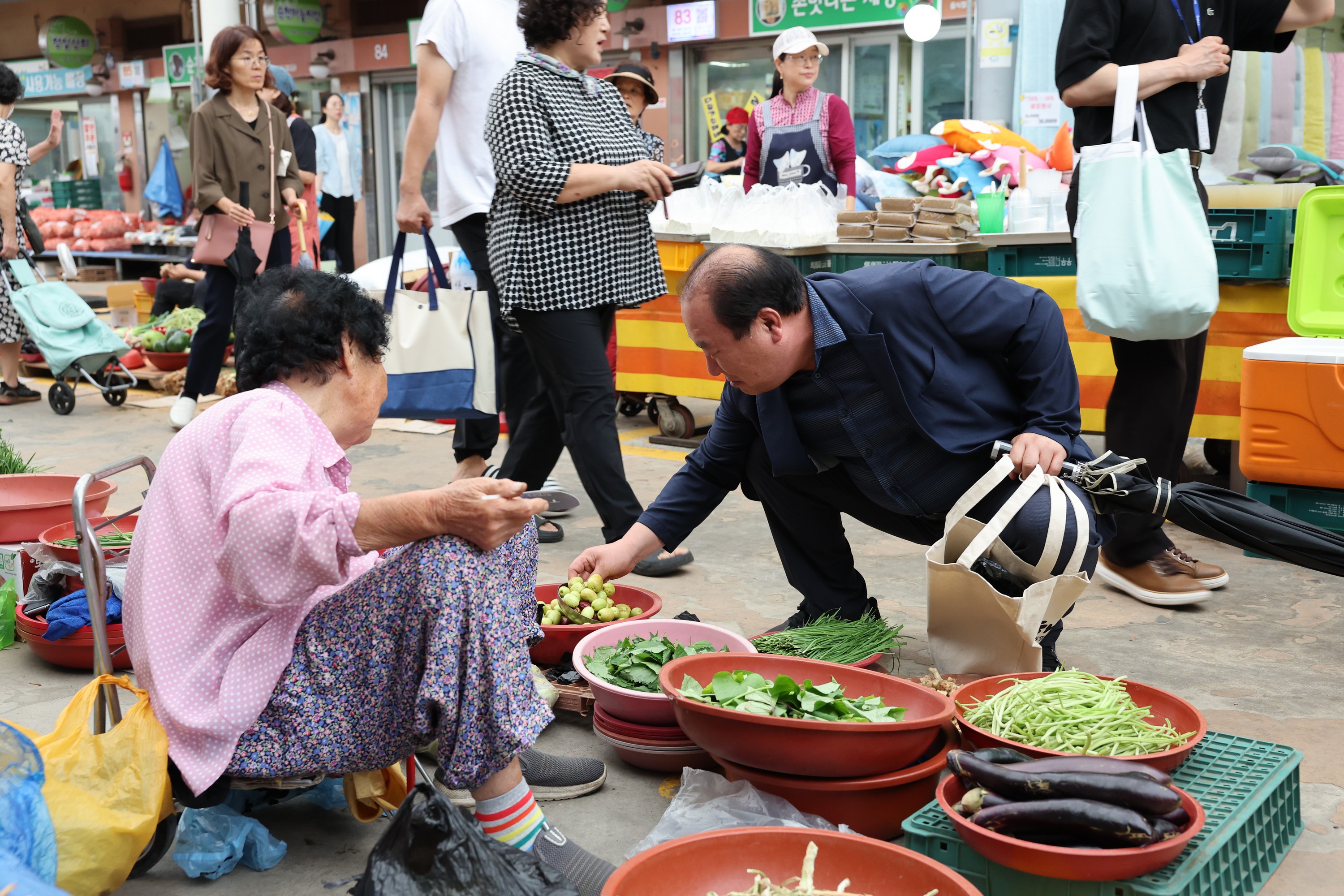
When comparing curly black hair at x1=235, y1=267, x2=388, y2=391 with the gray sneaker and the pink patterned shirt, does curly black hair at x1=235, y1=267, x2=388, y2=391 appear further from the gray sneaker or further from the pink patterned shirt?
the gray sneaker

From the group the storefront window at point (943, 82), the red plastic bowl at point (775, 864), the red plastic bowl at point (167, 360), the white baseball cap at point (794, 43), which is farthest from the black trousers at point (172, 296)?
the red plastic bowl at point (775, 864)

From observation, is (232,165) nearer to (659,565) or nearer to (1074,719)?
(659,565)

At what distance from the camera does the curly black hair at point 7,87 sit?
7258mm

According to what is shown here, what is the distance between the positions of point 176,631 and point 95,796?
289mm

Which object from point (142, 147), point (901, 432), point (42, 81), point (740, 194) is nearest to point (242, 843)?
point (901, 432)

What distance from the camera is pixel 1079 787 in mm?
1869

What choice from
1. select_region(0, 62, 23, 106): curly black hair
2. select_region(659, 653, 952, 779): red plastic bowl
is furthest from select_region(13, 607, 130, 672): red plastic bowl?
select_region(0, 62, 23, 106): curly black hair

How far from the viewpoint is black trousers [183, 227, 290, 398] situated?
6438mm

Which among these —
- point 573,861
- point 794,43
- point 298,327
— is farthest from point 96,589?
point 794,43

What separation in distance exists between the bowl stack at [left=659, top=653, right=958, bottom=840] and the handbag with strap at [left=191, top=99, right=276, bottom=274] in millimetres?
4824

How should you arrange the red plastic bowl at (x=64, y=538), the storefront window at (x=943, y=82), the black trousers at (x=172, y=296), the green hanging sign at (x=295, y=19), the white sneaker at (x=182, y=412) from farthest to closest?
the green hanging sign at (x=295, y=19), the storefront window at (x=943, y=82), the black trousers at (x=172, y=296), the white sneaker at (x=182, y=412), the red plastic bowl at (x=64, y=538)

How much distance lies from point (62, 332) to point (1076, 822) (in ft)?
23.0

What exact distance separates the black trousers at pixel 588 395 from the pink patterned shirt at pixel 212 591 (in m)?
1.88

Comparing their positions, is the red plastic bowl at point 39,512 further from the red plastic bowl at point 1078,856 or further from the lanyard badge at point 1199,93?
the lanyard badge at point 1199,93
